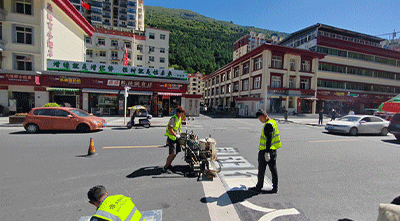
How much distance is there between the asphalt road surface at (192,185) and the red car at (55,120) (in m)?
3.67

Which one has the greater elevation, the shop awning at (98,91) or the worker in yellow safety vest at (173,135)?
the shop awning at (98,91)

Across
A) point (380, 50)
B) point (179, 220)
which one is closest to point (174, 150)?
point (179, 220)

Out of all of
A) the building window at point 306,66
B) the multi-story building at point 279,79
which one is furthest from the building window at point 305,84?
the building window at point 306,66

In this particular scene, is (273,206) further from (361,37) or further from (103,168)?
(361,37)

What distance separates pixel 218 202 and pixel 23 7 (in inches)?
1112

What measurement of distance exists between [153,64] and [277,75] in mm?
30189

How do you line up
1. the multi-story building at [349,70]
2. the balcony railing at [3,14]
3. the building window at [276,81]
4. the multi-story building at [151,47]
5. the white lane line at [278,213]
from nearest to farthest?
the white lane line at [278,213]
the balcony railing at [3,14]
the building window at [276,81]
the multi-story building at [349,70]
the multi-story building at [151,47]

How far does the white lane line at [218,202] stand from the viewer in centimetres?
304

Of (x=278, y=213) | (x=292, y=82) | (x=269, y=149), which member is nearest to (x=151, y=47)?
(x=292, y=82)

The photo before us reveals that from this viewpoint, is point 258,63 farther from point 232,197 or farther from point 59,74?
point 232,197

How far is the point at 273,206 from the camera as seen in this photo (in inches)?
132

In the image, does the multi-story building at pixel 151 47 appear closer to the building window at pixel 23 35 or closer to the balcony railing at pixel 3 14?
the building window at pixel 23 35

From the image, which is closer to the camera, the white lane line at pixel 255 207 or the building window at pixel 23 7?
the white lane line at pixel 255 207

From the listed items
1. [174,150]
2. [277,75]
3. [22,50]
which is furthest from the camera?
[277,75]
